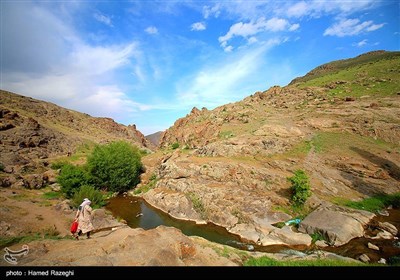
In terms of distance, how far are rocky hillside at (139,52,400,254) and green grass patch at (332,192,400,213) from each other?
0.79m

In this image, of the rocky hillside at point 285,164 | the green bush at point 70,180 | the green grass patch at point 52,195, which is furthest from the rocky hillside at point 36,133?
the rocky hillside at point 285,164

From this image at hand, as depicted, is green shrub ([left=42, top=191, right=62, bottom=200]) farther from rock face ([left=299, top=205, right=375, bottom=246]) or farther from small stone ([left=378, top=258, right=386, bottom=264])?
small stone ([left=378, top=258, right=386, bottom=264])

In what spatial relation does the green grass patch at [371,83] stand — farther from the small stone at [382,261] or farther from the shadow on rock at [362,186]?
the small stone at [382,261]

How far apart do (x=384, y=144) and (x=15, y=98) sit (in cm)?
12733

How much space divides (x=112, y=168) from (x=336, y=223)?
35.6 metres

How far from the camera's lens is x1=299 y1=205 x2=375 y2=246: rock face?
21469 millimetres

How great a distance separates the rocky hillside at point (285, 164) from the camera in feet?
91.2

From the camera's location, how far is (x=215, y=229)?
2719 centimetres

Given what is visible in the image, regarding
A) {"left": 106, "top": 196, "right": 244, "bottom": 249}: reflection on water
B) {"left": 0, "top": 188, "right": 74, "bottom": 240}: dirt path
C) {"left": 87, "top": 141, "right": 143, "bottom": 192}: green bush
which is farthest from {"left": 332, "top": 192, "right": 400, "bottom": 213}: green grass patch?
{"left": 87, "top": 141, "right": 143, "bottom": 192}: green bush

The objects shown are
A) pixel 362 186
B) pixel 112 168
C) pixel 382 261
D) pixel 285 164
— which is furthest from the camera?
pixel 112 168

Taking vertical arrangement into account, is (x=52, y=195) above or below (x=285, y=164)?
below

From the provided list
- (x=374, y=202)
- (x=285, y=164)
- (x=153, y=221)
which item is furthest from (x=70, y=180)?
(x=374, y=202)

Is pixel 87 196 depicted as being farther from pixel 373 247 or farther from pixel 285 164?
pixel 373 247

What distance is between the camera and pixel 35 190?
39188mm
